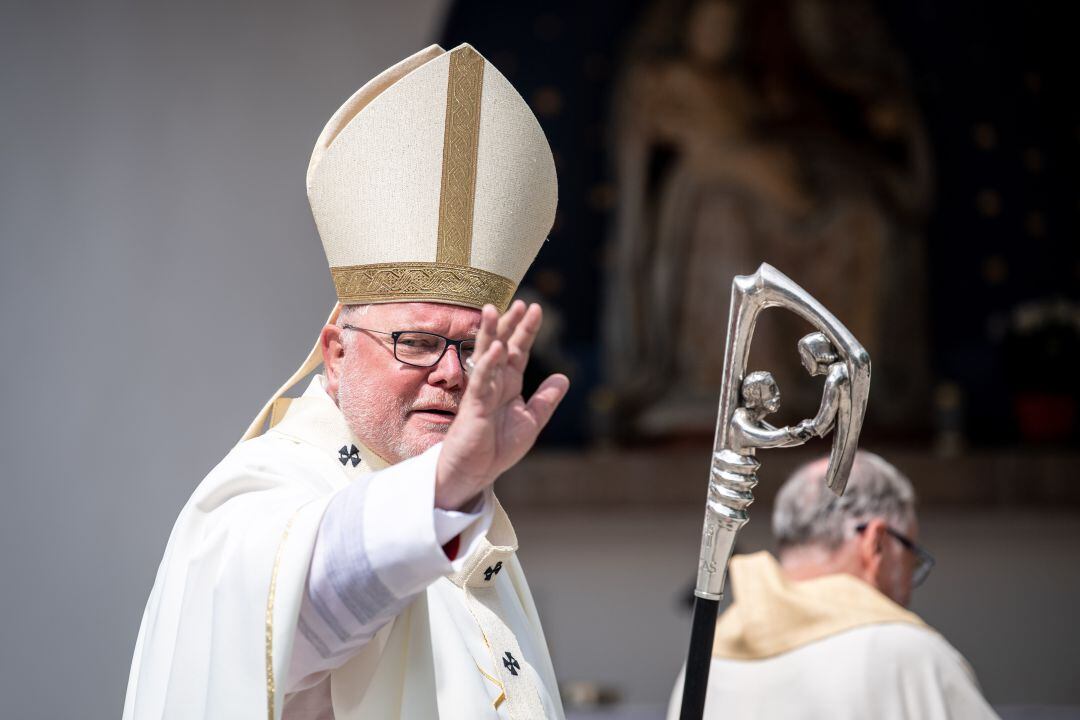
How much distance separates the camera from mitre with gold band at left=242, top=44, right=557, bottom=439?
2408mm

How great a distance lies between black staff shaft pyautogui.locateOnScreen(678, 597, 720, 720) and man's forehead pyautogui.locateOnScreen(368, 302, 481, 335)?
611 mm

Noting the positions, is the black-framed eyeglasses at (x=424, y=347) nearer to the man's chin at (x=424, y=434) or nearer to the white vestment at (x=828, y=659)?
the man's chin at (x=424, y=434)

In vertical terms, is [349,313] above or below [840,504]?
above

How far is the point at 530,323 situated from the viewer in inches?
66.9

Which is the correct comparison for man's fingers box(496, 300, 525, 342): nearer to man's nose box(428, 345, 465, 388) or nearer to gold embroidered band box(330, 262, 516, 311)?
man's nose box(428, 345, 465, 388)

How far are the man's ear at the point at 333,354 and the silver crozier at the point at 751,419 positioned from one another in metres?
0.73

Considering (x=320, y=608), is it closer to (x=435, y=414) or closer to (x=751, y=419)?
(x=435, y=414)

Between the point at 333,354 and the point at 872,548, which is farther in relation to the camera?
the point at 872,548

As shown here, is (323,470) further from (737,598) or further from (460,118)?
(737,598)

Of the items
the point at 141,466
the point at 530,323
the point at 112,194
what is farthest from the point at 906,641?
the point at 112,194

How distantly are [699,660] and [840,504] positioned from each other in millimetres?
1245

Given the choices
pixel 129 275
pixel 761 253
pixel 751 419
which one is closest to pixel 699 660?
pixel 751 419

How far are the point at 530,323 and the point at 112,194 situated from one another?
5.36 meters

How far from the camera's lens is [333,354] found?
7.93 feet
